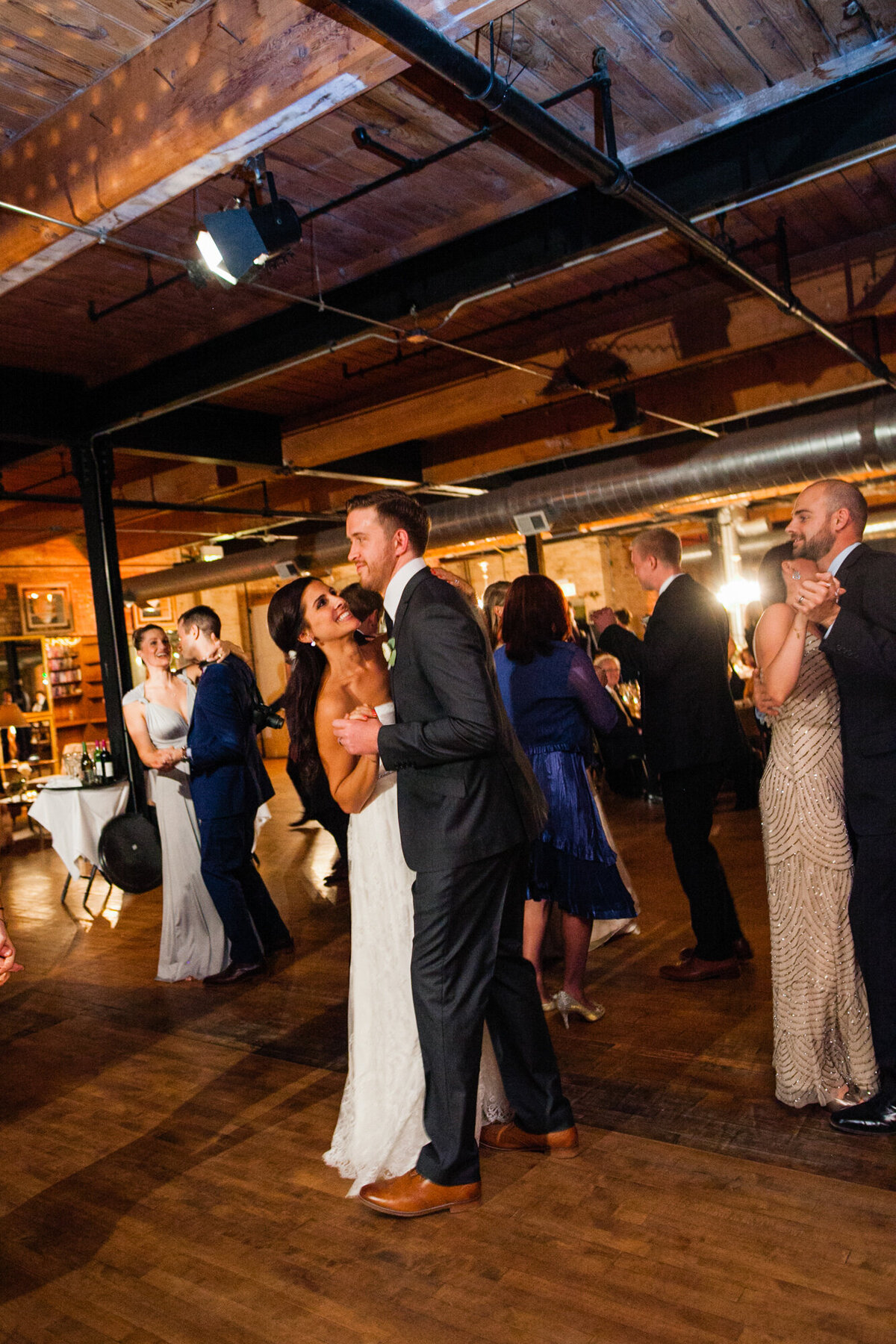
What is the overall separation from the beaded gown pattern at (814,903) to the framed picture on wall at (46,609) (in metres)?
12.4

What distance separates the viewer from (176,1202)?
2.44m

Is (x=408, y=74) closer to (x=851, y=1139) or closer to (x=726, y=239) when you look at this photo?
(x=726, y=239)

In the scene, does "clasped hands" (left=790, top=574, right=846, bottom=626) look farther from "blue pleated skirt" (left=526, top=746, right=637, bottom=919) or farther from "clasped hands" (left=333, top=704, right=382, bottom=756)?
"blue pleated skirt" (left=526, top=746, right=637, bottom=919)

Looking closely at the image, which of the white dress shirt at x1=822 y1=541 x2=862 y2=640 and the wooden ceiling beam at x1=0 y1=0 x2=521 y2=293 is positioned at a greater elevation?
the wooden ceiling beam at x1=0 y1=0 x2=521 y2=293

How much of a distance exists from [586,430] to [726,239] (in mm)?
3870

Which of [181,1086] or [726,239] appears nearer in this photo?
[181,1086]

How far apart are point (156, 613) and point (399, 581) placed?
1345 cm

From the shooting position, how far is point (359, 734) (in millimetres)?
2240

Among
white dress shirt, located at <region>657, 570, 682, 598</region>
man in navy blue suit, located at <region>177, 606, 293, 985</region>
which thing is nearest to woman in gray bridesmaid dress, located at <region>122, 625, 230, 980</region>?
man in navy blue suit, located at <region>177, 606, 293, 985</region>

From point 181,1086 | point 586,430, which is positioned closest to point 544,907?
point 181,1086

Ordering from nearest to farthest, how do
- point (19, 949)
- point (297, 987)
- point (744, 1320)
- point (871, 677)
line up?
point (744, 1320), point (871, 677), point (297, 987), point (19, 949)

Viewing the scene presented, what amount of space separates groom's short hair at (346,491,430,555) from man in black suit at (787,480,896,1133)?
0.91m

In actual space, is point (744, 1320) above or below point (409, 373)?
below

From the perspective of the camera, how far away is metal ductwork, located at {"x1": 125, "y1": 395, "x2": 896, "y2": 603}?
6633 millimetres
